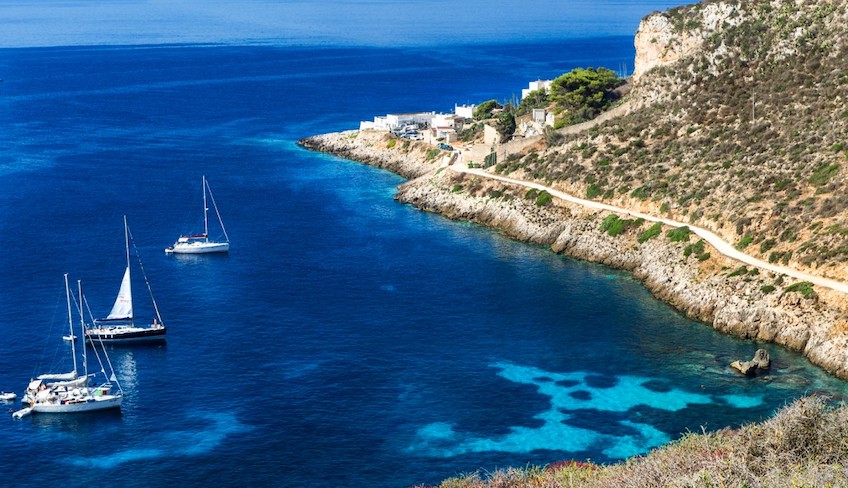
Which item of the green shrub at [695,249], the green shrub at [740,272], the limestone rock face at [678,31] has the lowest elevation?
the green shrub at [740,272]

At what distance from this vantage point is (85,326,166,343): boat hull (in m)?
82.1

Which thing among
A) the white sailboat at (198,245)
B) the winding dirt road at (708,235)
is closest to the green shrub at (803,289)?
the winding dirt road at (708,235)

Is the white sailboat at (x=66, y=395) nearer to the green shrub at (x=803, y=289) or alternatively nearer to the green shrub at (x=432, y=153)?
the green shrub at (x=803, y=289)

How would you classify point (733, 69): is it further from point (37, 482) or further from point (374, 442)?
point (37, 482)

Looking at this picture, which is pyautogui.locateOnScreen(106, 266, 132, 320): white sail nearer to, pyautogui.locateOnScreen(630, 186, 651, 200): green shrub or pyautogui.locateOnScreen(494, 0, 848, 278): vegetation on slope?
pyautogui.locateOnScreen(494, 0, 848, 278): vegetation on slope

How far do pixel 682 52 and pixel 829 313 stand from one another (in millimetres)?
58046

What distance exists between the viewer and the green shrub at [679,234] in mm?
96125

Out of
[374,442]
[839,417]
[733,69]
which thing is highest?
[733,69]

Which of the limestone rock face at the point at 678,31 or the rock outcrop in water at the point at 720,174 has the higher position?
the limestone rock face at the point at 678,31

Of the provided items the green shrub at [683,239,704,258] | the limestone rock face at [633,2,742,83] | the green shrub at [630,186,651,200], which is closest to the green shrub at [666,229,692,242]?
the green shrub at [683,239,704,258]

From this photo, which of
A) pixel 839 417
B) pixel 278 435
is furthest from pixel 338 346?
pixel 839 417

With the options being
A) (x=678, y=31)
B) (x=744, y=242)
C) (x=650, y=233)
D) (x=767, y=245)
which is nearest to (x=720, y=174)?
(x=650, y=233)

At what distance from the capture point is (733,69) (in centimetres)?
12081

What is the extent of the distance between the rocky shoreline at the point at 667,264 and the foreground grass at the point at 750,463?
3148 centimetres
